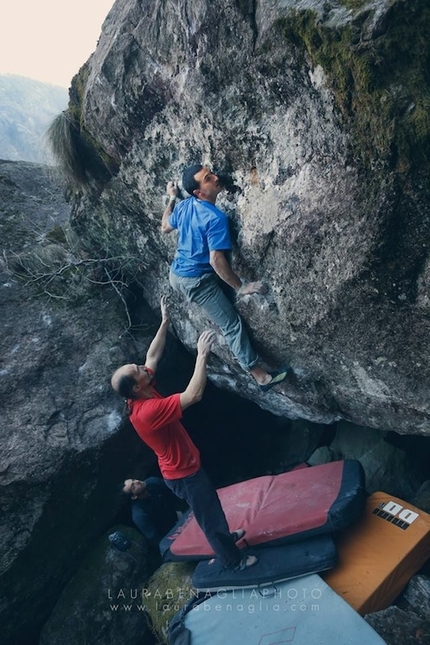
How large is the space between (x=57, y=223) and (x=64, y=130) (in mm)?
2352

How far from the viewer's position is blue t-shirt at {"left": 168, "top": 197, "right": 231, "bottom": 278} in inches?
186

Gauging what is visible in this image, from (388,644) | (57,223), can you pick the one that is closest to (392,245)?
(388,644)

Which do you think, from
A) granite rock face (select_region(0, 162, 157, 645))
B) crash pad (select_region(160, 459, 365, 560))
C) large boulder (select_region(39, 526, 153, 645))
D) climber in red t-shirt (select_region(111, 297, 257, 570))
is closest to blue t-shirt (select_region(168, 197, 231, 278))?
climber in red t-shirt (select_region(111, 297, 257, 570))

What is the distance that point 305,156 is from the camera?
13.4ft

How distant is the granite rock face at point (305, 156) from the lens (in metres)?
3.48

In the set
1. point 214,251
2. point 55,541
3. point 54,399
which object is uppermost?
point 214,251

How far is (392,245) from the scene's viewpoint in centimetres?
380

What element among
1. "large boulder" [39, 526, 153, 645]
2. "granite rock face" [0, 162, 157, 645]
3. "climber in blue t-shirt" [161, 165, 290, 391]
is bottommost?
"large boulder" [39, 526, 153, 645]

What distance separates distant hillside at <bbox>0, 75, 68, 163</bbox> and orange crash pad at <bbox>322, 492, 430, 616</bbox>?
112 feet

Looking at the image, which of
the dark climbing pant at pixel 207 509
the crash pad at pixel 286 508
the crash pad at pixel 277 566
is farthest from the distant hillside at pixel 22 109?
the crash pad at pixel 277 566

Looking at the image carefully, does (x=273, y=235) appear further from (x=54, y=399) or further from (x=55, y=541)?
(x=55, y=541)

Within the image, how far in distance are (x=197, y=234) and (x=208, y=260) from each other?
288 mm

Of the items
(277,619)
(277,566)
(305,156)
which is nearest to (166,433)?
(277,566)

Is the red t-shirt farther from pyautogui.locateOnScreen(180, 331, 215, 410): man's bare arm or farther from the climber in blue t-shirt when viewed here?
the climber in blue t-shirt
